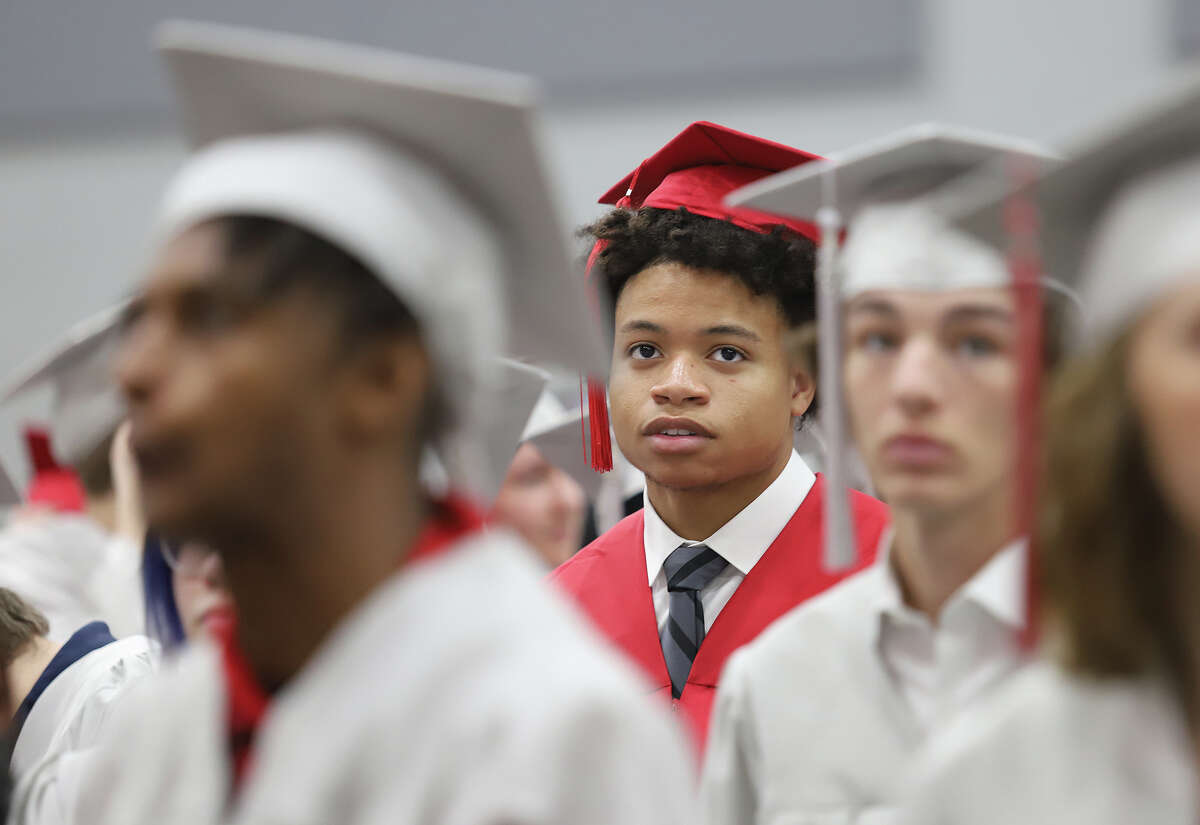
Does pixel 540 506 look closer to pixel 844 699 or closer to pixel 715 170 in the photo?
pixel 715 170

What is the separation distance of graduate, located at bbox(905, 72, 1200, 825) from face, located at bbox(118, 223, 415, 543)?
714 mm

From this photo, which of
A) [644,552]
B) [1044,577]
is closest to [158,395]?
[1044,577]

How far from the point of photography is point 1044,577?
140cm

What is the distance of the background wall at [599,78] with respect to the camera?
24.1 ft

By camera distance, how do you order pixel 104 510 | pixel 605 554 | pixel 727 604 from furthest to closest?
pixel 104 510 → pixel 605 554 → pixel 727 604

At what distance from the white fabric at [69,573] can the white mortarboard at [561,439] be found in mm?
1226

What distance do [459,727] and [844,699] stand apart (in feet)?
2.21

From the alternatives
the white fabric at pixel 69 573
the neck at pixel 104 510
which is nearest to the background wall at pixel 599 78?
the neck at pixel 104 510

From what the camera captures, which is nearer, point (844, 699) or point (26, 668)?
point (844, 699)

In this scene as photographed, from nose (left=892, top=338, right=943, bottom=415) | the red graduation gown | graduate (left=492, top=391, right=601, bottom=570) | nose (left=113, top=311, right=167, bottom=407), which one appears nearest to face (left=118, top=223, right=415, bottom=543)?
nose (left=113, top=311, right=167, bottom=407)

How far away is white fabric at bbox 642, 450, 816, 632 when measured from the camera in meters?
2.79

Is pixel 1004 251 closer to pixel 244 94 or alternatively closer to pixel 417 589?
pixel 417 589

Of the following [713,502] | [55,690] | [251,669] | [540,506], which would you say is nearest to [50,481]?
[55,690]

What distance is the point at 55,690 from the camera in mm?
3188
